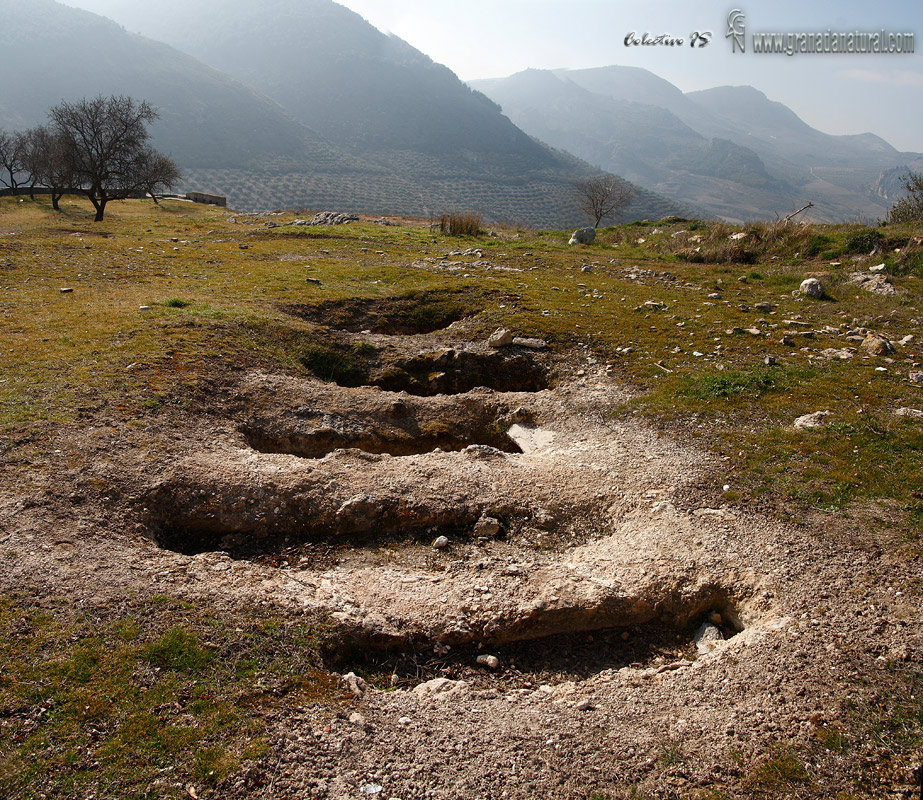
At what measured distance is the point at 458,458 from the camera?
24.4ft

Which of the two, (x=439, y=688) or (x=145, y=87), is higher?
(x=145, y=87)

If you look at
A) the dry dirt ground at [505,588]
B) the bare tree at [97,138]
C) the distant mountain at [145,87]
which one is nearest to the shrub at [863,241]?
the dry dirt ground at [505,588]

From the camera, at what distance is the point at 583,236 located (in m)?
25.3

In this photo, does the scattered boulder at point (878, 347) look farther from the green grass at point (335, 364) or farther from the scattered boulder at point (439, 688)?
the scattered boulder at point (439, 688)

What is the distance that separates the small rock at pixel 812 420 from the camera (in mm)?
7507

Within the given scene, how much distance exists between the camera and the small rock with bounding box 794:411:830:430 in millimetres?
7507

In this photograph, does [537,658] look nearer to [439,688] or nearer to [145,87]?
[439,688]

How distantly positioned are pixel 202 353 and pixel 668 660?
27.2ft

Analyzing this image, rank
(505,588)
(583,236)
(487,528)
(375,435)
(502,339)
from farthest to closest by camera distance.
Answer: (583,236) → (502,339) → (375,435) → (487,528) → (505,588)

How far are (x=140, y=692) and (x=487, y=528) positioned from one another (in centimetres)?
365

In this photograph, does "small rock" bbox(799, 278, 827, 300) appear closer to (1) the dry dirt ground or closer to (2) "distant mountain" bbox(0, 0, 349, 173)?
(1) the dry dirt ground

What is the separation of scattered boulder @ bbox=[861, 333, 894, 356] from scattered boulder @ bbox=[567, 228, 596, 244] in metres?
16.0

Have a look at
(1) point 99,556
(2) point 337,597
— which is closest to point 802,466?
(2) point 337,597

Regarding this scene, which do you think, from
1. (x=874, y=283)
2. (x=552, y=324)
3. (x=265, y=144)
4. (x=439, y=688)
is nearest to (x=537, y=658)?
(x=439, y=688)
